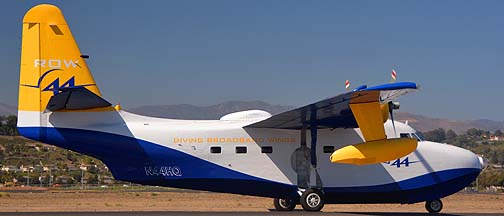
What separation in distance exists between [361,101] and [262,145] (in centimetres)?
403

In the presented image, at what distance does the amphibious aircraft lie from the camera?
2172 cm

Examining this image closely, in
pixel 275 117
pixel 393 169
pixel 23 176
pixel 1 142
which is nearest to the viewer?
pixel 275 117

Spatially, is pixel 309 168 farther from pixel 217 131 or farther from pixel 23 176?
Result: pixel 23 176

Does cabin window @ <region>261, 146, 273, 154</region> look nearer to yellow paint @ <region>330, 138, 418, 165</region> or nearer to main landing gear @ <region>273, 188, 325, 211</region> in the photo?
main landing gear @ <region>273, 188, 325, 211</region>

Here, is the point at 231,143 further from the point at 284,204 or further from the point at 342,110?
the point at 342,110

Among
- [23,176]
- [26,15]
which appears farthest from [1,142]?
[26,15]

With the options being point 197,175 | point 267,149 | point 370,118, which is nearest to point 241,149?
point 267,149

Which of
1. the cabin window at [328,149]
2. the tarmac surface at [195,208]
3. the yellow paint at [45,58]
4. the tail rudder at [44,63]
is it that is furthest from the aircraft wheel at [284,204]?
the yellow paint at [45,58]

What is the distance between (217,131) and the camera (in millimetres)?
23031

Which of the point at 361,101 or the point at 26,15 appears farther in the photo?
the point at 26,15

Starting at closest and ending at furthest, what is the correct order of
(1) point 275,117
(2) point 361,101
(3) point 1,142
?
(2) point 361,101, (1) point 275,117, (3) point 1,142

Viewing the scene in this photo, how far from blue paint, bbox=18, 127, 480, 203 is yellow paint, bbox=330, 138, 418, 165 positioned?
249 centimetres

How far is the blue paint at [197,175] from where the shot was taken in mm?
22078

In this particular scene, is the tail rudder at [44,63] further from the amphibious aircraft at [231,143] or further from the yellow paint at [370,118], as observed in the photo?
the yellow paint at [370,118]
